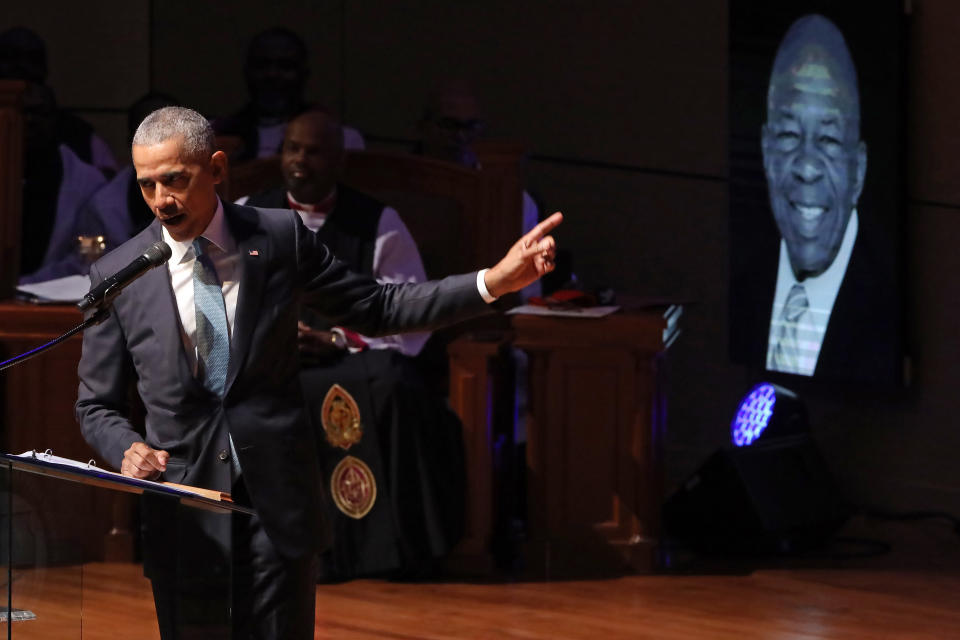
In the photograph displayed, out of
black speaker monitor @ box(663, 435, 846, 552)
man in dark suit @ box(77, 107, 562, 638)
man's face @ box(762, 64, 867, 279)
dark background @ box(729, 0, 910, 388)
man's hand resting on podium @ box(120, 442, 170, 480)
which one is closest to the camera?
man's hand resting on podium @ box(120, 442, 170, 480)

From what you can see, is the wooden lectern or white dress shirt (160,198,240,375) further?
the wooden lectern

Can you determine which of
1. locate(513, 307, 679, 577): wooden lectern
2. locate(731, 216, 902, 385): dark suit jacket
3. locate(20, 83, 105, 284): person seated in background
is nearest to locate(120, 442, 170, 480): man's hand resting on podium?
locate(513, 307, 679, 577): wooden lectern

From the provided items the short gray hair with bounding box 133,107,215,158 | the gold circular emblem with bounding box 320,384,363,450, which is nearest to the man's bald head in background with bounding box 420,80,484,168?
the gold circular emblem with bounding box 320,384,363,450

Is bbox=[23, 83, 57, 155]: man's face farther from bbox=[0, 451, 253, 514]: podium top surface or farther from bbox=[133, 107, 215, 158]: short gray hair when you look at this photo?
bbox=[0, 451, 253, 514]: podium top surface

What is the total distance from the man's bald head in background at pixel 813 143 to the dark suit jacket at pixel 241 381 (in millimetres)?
3393

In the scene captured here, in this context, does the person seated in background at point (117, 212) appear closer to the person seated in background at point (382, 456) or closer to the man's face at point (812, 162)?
the person seated in background at point (382, 456)

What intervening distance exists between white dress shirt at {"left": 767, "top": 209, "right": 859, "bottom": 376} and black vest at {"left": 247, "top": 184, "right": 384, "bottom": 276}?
5.27ft

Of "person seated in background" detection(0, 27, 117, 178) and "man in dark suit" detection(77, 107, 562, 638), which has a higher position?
"person seated in background" detection(0, 27, 117, 178)

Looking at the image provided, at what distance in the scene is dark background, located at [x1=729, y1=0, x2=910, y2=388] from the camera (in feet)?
17.9

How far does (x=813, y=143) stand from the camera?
5.66 meters

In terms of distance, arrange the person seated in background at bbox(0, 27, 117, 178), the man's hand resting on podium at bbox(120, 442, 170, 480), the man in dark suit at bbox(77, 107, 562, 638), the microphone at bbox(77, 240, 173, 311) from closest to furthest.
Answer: the microphone at bbox(77, 240, 173, 311) < the man's hand resting on podium at bbox(120, 442, 170, 480) < the man in dark suit at bbox(77, 107, 562, 638) < the person seated in background at bbox(0, 27, 117, 178)

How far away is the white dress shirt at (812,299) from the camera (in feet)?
18.3

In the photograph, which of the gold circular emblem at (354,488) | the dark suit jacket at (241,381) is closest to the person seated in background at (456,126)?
the gold circular emblem at (354,488)

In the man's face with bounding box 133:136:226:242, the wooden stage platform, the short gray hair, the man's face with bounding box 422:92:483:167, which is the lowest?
the wooden stage platform
